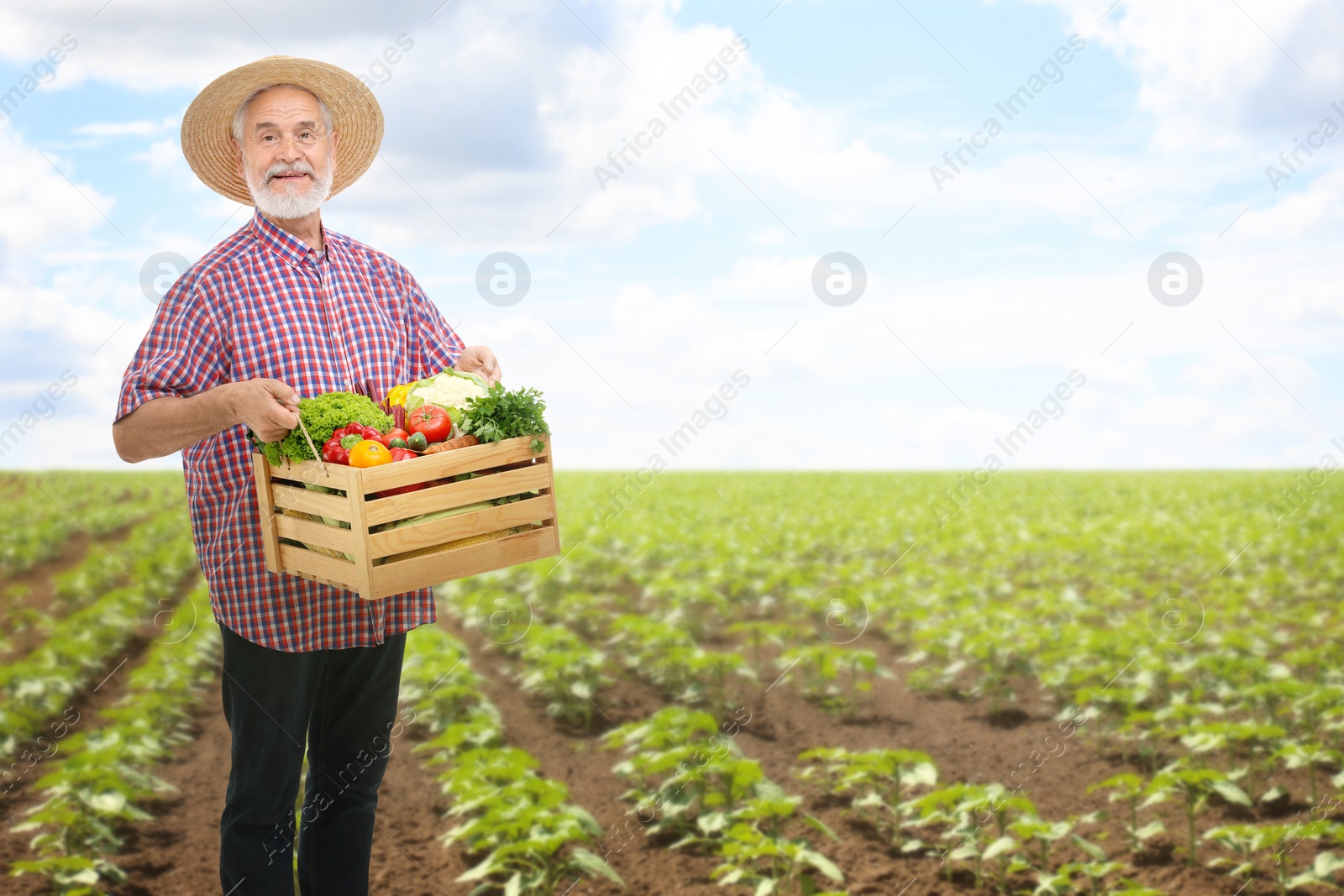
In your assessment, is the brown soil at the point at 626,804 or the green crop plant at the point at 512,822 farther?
→ the brown soil at the point at 626,804

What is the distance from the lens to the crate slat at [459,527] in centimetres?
250

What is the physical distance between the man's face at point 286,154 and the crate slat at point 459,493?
1025 millimetres

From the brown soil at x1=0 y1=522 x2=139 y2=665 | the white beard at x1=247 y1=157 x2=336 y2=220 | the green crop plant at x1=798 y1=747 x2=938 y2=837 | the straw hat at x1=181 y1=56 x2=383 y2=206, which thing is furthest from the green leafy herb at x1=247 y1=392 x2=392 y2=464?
the brown soil at x1=0 y1=522 x2=139 y2=665

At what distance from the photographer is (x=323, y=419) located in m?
2.56

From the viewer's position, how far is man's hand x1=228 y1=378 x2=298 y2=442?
2504 millimetres

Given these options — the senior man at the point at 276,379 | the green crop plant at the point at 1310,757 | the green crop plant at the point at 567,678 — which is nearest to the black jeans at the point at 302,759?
the senior man at the point at 276,379

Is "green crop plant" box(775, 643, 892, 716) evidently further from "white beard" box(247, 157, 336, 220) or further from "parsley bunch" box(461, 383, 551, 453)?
"white beard" box(247, 157, 336, 220)

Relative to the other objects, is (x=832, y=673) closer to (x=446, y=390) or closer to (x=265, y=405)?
(x=446, y=390)

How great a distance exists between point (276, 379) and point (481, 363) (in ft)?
2.13

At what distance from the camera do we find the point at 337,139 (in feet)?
10.7

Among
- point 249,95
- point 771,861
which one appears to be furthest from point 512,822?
point 249,95

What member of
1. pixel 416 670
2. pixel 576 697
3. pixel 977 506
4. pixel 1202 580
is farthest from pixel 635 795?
pixel 977 506

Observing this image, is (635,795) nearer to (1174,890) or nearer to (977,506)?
(1174,890)

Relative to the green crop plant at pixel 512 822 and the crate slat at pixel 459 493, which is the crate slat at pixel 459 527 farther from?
the green crop plant at pixel 512 822
